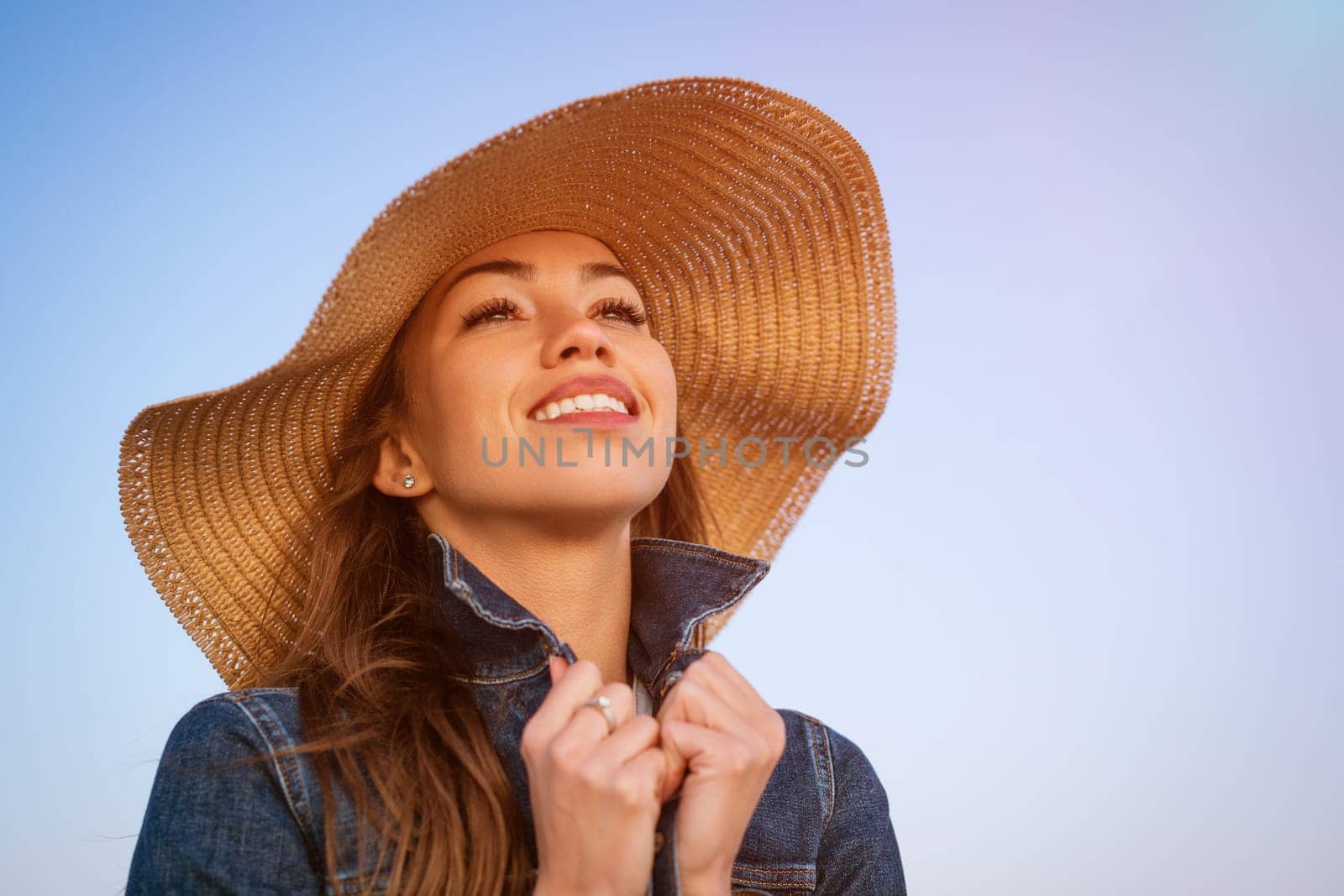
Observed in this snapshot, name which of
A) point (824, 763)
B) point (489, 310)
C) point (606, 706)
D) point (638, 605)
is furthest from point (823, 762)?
point (489, 310)

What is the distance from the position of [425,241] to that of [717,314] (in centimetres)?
79

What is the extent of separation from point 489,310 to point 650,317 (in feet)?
1.99

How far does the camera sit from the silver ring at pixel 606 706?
5.07 ft

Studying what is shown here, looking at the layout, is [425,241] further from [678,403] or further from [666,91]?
[678,403]

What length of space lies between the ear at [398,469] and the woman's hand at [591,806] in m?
0.86

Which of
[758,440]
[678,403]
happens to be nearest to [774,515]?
[758,440]

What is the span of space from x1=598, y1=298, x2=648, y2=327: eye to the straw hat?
0.24 m

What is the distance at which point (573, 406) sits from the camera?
80.2 inches

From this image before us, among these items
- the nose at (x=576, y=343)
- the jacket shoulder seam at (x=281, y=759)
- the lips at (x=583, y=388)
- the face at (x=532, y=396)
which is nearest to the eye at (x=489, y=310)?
the face at (x=532, y=396)

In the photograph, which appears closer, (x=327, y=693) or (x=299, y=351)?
(x=327, y=693)

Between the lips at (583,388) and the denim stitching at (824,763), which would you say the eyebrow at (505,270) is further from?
the denim stitching at (824,763)

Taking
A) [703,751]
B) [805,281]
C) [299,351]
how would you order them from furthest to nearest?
[805,281]
[299,351]
[703,751]

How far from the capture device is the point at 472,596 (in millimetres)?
1872

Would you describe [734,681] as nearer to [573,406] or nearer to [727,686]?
[727,686]
